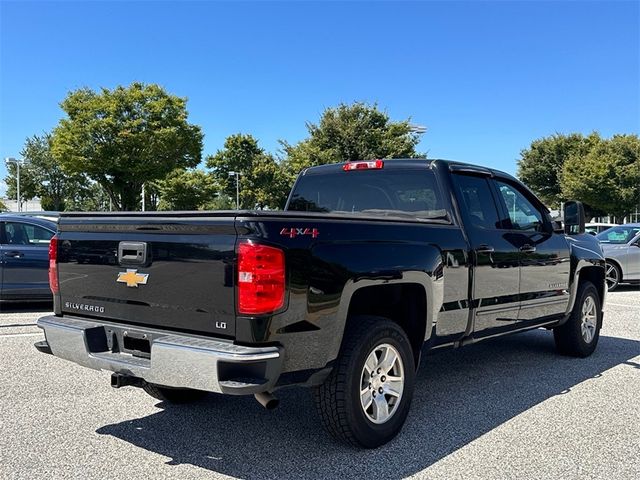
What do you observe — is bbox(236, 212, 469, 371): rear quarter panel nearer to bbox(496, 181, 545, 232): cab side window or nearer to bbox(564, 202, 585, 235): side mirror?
bbox(496, 181, 545, 232): cab side window

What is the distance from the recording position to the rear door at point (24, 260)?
8664 millimetres

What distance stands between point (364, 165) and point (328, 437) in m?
2.31

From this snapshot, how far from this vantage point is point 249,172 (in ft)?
192

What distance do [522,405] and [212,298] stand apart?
112 inches

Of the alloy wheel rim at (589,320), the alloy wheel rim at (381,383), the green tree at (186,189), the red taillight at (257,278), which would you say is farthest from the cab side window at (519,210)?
the green tree at (186,189)

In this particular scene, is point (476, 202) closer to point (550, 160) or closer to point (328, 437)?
point (328, 437)

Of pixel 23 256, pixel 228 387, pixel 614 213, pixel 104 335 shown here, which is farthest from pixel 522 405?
pixel 614 213

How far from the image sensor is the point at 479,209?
4.91 m

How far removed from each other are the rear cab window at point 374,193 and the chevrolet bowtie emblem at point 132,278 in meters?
2.11

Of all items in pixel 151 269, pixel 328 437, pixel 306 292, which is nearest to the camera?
pixel 306 292

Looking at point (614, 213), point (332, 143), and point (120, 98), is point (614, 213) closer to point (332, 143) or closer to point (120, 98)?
point (332, 143)

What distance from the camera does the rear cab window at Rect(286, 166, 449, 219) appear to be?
4723 mm

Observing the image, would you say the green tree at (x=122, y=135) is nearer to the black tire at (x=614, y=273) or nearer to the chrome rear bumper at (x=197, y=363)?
the black tire at (x=614, y=273)

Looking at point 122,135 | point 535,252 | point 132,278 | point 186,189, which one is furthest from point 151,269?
point 186,189
